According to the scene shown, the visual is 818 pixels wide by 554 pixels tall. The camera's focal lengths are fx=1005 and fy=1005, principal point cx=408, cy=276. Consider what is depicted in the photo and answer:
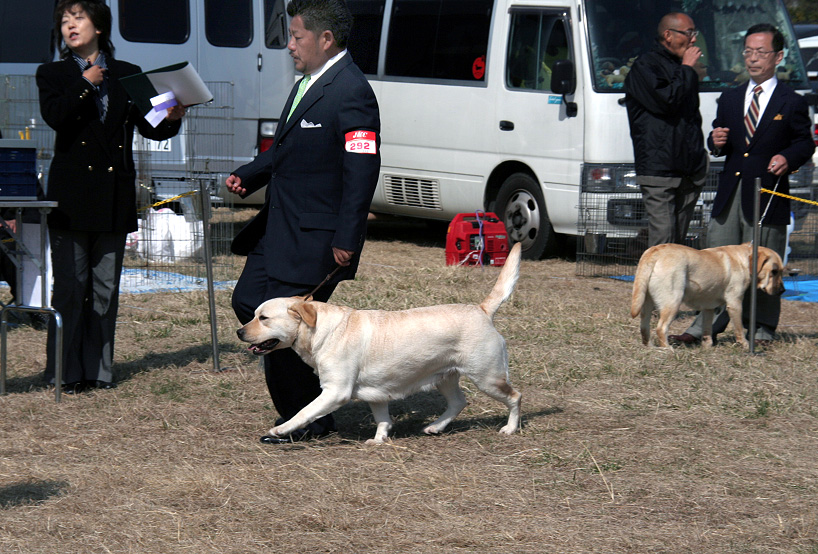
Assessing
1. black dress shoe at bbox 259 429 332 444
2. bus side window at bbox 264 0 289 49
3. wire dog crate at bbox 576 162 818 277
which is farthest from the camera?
bus side window at bbox 264 0 289 49

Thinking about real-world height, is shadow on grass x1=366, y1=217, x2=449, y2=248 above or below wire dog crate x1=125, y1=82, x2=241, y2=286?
below

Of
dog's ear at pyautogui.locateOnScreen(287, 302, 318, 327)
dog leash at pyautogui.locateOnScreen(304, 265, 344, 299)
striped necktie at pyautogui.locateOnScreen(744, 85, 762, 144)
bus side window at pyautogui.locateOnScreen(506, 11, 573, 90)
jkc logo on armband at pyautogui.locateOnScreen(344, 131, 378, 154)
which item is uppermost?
bus side window at pyautogui.locateOnScreen(506, 11, 573, 90)

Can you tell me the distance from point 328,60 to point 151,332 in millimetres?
3393

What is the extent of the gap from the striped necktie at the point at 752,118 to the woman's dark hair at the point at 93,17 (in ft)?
13.7

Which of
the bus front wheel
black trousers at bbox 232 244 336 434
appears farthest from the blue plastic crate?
the bus front wheel

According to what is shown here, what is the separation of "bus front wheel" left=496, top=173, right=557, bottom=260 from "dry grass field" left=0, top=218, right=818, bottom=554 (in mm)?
3611

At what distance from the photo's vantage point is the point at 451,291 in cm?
889

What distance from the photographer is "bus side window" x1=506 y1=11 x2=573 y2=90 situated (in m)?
10.2

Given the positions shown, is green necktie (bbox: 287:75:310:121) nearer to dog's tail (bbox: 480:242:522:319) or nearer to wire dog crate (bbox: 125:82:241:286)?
dog's tail (bbox: 480:242:522:319)

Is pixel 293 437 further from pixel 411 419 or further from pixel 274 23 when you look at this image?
pixel 274 23

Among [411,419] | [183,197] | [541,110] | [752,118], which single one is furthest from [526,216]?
[411,419]

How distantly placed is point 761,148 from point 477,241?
13.1 ft

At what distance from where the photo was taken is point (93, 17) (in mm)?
5406

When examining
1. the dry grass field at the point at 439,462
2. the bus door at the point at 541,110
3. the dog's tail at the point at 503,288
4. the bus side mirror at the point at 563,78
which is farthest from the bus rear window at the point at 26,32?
the dog's tail at the point at 503,288
